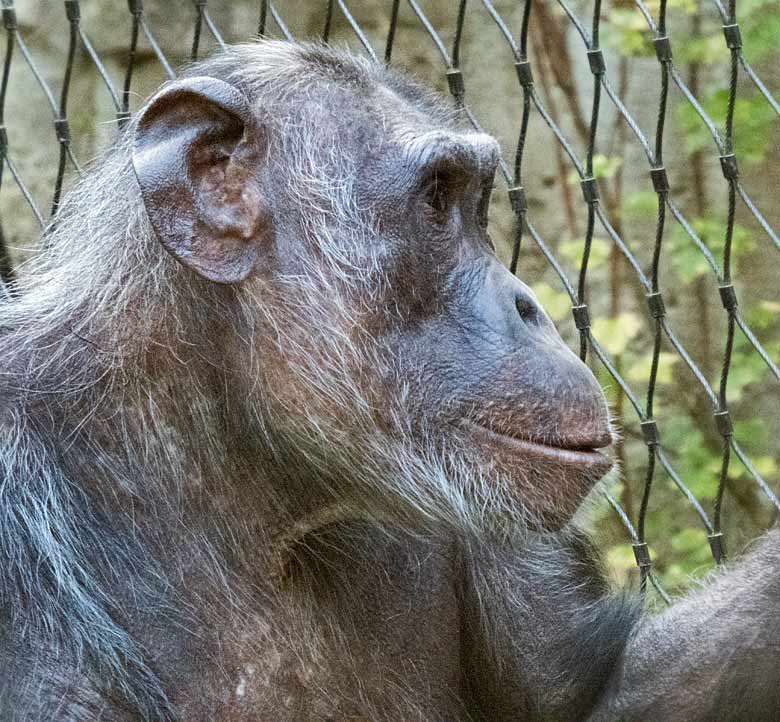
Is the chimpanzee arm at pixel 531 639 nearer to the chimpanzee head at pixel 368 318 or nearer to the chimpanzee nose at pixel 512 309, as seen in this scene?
the chimpanzee head at pixel 368 318

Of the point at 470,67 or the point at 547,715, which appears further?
the point at 470,67

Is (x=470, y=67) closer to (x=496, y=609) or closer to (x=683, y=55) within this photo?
(x=683, y=55)

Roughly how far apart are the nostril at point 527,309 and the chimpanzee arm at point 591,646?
2.14 ft

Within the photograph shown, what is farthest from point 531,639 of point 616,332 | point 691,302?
point 691,302

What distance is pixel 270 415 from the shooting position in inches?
115

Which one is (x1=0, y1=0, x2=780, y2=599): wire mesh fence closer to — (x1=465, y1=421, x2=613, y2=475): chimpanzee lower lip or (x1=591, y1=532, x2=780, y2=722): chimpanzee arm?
(x1=591, y1=532, x2=780, y2=722): chimpanzee arm

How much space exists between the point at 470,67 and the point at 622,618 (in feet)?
17.2

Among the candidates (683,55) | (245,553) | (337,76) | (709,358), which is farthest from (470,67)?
(245,553)

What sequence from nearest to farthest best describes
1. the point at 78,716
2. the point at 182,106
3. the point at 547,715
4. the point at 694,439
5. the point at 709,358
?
the point at 78,716, the point at 182,106, the point at 547,715, the point at 694,439, the point at 709,358

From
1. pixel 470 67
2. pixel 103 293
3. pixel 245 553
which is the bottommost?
pixel 245 553

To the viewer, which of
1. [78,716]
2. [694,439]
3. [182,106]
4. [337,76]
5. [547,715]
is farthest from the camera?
[694,439]

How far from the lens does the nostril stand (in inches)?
116

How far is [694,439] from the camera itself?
24.0ft

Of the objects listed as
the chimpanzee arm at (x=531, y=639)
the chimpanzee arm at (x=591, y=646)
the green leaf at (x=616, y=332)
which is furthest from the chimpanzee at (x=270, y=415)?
the green leaf at (x=616, y=332)
